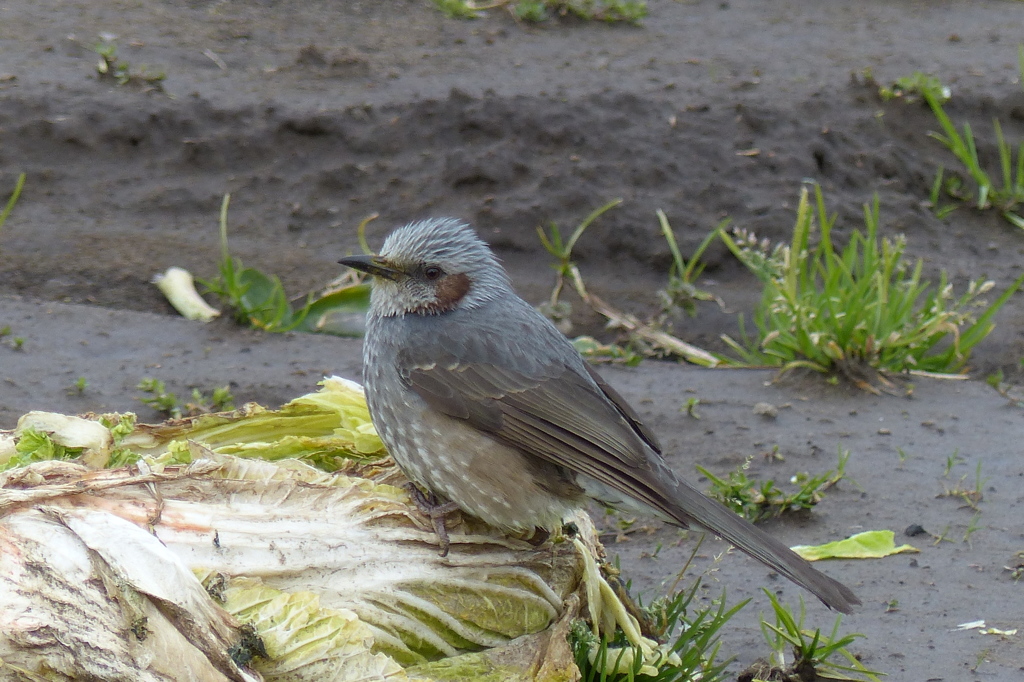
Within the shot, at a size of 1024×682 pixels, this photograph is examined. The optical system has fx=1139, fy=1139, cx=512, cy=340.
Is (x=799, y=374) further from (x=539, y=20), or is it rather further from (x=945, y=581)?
(x=539, y=20)

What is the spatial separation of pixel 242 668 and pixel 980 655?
97.1 inches

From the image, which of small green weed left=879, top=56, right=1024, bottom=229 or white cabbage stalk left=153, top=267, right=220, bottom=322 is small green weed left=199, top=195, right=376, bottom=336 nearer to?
white cabbage stalk left=153, top=267, right=220, bottom=322

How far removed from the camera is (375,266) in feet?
13.6

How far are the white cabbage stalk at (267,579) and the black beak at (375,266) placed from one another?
67 cm

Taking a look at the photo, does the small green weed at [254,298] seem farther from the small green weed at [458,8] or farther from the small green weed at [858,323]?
the small green weed at [458,8]

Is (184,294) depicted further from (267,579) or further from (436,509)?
(267,579)

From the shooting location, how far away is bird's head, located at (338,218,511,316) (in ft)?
13.7

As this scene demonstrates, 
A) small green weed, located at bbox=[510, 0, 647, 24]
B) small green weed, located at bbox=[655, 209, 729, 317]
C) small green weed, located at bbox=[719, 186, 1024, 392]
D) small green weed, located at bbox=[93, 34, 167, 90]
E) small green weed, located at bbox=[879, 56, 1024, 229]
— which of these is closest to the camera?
small green weed, located at bbox=[719, 186, 1024, 392]

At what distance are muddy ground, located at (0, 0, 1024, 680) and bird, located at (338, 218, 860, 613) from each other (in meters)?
0.88

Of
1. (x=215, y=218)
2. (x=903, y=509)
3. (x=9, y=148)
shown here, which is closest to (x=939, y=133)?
(x=903, y=509)

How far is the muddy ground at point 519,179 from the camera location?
543 cm

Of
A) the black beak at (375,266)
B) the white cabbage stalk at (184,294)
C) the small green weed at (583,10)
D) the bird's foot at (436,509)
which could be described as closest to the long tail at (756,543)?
the bird's foot at (436,509)

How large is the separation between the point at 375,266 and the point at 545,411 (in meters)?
0.84

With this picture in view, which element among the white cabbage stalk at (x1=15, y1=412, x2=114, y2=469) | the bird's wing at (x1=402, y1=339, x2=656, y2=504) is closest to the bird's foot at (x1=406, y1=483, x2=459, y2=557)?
the bird's wing at (x1=402, y1=339, x2=656, y2=504)
